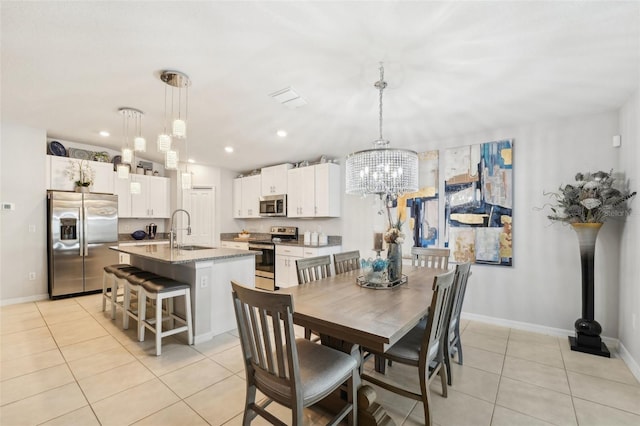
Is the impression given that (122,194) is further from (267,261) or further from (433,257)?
(433,257)

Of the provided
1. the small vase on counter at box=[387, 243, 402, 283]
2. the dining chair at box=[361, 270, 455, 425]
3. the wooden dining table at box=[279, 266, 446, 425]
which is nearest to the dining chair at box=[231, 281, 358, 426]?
the wooden dining table at box=[279, 266, 446, 425]

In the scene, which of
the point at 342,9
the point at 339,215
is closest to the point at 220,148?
the point at 339,215

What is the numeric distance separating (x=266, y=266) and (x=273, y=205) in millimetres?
1194

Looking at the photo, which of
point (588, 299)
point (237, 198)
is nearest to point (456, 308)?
point (588, 299)

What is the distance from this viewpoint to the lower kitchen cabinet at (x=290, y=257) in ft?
15.7

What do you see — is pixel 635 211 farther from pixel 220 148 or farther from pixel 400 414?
pixel 220 148

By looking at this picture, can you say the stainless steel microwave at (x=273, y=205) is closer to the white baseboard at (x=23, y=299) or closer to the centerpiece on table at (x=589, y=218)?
the white baseboard at (x=23, y=299)

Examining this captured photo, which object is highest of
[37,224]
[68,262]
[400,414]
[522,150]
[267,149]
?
[267,149]

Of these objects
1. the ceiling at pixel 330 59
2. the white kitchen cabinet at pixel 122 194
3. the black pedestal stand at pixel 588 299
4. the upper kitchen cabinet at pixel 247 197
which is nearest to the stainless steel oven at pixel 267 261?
the upper kitchen cabinet at pixel 247 197

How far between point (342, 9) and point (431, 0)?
49 cm

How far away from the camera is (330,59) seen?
2131 millimetres

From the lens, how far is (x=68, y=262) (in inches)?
174

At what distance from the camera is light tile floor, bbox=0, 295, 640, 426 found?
187 cm

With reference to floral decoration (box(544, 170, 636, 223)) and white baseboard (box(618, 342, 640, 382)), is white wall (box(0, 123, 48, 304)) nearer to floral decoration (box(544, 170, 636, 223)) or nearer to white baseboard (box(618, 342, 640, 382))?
floral decoration (box(544, 170, 636, 223))
